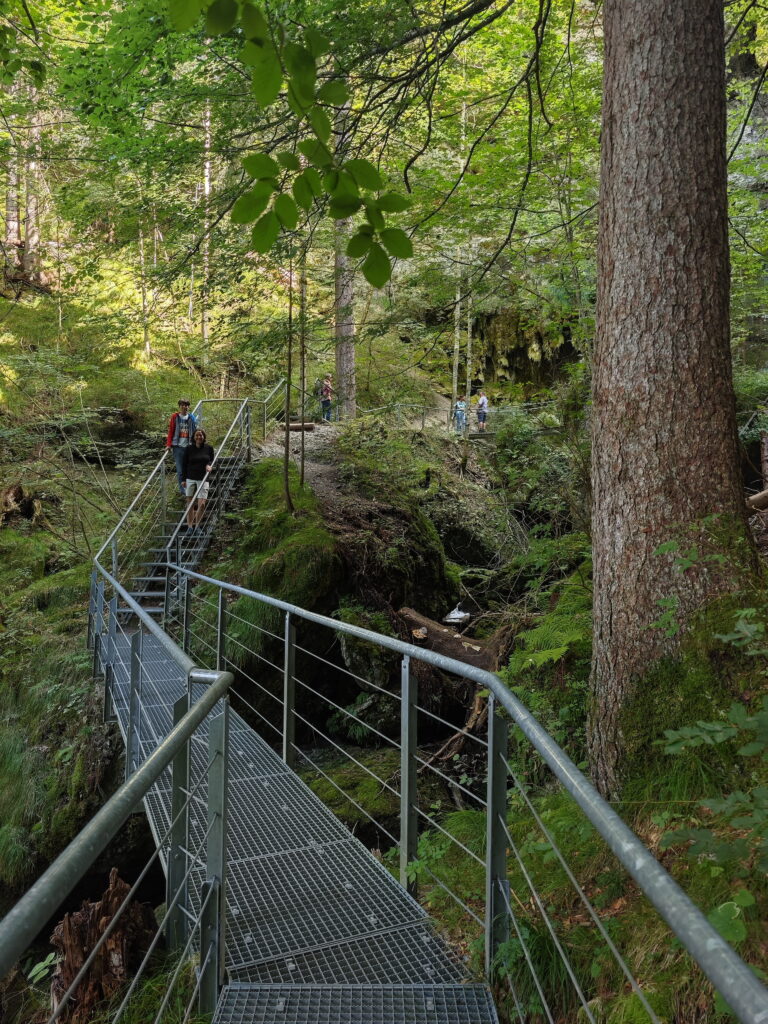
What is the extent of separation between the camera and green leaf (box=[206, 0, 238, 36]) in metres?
1.23

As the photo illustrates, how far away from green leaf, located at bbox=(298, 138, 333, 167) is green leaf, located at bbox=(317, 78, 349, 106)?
0.26ft

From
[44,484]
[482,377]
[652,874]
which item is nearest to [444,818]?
[652,874]

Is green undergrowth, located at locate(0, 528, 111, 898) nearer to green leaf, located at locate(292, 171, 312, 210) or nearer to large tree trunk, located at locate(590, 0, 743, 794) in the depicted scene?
large tree trunk, located at locate(590, 0, 743, 794)

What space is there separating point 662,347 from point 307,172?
8.61ft

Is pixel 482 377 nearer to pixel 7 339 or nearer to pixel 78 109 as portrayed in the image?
pixel 7 339

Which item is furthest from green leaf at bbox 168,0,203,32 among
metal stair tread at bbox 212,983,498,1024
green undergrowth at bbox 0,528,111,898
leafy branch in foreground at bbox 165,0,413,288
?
green undergrowth at bbox 0,528,111,898

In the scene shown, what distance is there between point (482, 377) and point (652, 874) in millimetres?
24085

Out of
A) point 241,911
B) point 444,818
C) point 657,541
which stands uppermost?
point 657,541

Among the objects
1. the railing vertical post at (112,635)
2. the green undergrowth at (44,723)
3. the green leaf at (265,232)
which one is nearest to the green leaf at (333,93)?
the green leaf at (265,232)

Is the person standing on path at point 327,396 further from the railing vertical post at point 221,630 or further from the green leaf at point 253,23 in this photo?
the green leaf at point 253,23

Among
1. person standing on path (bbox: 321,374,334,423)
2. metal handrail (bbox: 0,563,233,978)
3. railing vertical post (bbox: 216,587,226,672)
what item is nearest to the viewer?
metal handrail (bbox: 0,563,233,978)

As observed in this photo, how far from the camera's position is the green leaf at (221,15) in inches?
48.5

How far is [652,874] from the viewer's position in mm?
1084

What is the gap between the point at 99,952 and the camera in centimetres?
332
